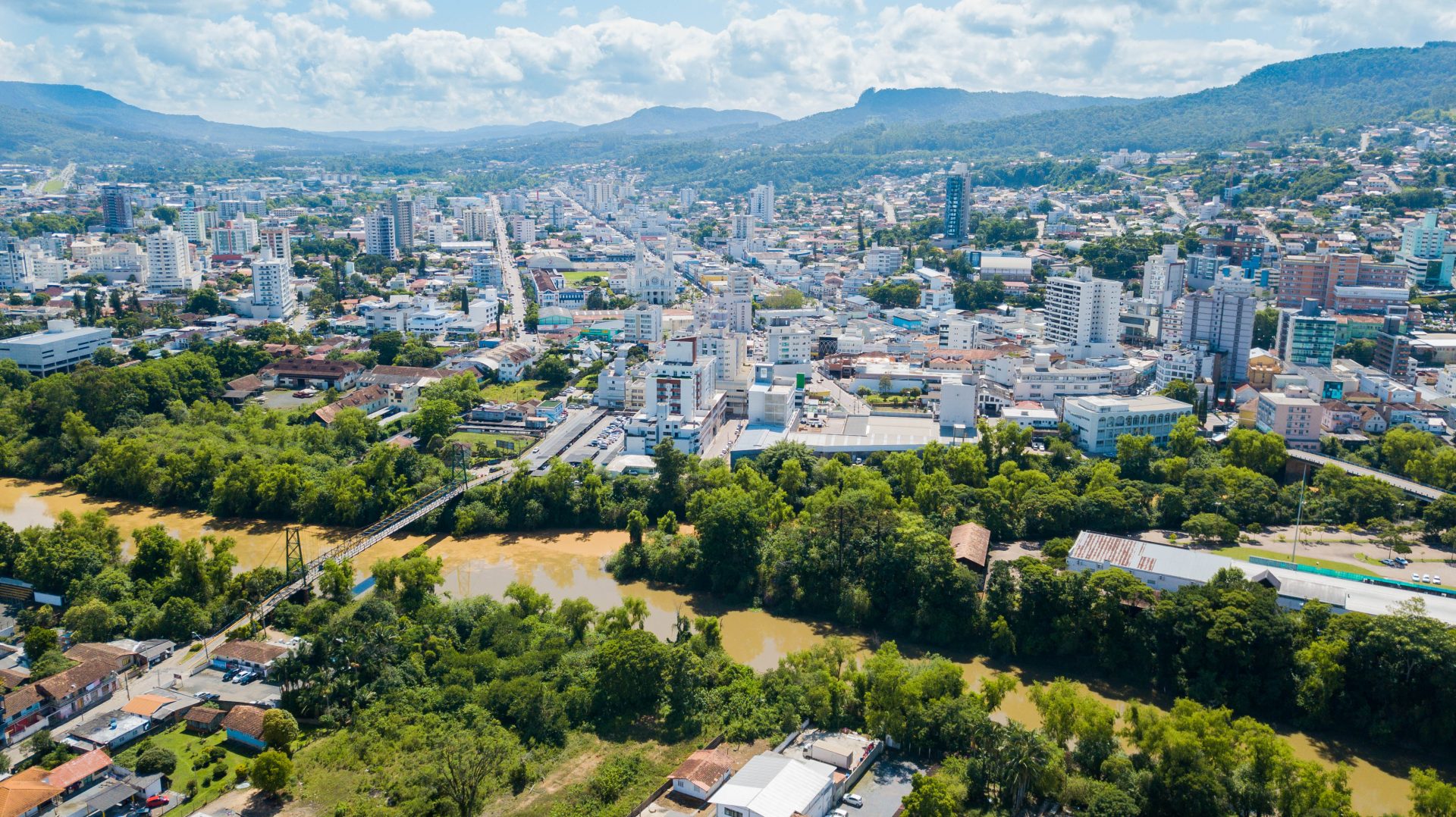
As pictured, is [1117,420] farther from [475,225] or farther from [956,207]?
[475,225]

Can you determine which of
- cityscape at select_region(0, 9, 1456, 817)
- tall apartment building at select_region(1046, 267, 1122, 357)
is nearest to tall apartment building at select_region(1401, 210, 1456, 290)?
cityscape at select_region(0, 9, 1456, 817)

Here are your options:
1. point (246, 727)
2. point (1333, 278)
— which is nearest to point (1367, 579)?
point (246, 727)

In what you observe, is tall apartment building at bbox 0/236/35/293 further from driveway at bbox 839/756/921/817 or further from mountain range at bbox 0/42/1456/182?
mountain range at bbox 0/42/1456/182

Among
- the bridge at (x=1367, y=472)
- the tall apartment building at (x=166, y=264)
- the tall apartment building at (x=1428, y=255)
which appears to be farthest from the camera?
the tall apartment building at (x=166, y=264)

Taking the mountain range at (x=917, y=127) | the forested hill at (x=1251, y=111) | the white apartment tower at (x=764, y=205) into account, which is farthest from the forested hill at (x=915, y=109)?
the white apartment tower at (x=764, y=205)

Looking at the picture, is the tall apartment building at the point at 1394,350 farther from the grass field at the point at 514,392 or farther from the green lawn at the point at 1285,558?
the grass field at the point at 514,392

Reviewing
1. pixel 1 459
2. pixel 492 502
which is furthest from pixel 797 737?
pixel 1 459

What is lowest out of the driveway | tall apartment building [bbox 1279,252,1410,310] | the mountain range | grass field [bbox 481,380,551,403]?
the driveway

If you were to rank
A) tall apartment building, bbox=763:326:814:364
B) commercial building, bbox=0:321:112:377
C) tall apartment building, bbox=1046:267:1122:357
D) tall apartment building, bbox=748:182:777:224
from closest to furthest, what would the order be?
commercial building, bbox=0:321:112:377
tall apartment building, bbox=763:326:814:364
tall apartment building, bbox=1046:267:1122:357
tall apartment building, bbox=748:182:777:224
